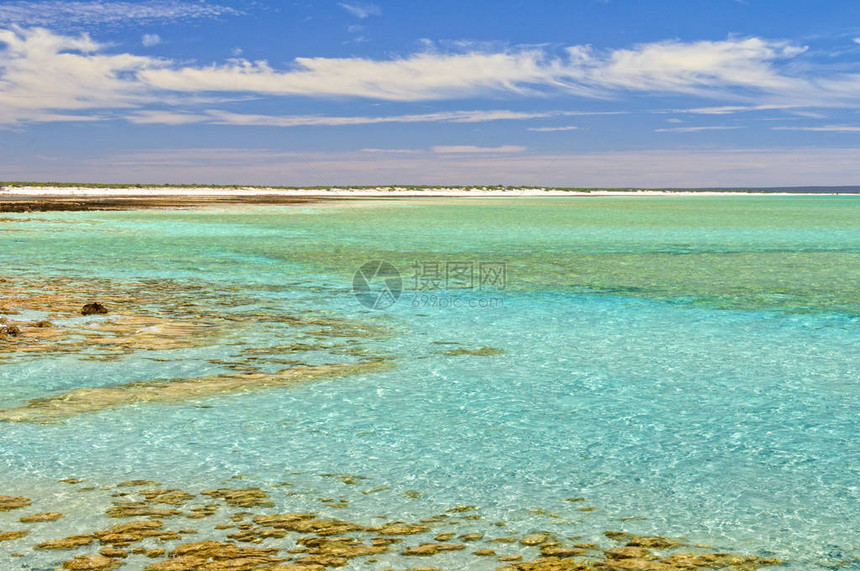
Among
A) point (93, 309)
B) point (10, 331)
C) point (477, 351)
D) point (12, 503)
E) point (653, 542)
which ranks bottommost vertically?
point (653, 542)

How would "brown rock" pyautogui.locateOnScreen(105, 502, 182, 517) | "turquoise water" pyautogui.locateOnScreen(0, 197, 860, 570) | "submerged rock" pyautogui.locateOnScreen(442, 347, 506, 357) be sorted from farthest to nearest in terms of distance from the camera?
"submerged rock" pyautogui.locateOnScreen(442, 347, 506, 357)
"turquoise water" pyautogui.locateOnScreen(0, 197, 860, 570)
"brown rock" pyautogui.locateOnScreen(105, 502, 182, 517)

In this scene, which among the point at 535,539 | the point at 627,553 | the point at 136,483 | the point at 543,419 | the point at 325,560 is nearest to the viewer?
the point at 325,560

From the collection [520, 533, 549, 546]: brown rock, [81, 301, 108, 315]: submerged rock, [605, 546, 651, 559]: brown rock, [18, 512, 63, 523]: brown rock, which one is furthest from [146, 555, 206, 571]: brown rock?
[81, 301, 108, 315]: submerged rock

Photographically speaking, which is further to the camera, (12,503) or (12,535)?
(12,503)

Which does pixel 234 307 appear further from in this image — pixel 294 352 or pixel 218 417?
pixel 218 417

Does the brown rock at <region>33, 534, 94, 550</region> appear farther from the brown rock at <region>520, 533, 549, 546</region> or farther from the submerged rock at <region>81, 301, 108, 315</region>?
the submerged rock at <region>81, 301, 108, 315</region>

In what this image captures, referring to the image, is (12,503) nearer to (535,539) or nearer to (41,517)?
(41,517)

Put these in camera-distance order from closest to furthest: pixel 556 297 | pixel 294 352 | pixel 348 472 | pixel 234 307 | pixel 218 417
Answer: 1. pixel 348 472
2. pixel 218 417
3. pixel 294 352
4. pixel 234 307
5. pixel 556 297

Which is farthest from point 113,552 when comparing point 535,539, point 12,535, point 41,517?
point 535,539

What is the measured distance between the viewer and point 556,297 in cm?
1806

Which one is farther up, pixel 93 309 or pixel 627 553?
pixel 93 309

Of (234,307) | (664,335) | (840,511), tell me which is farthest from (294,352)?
(840,511)

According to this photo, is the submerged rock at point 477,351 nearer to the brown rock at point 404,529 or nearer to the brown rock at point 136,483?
the brown rock at point 136,483

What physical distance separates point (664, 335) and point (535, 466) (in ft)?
22.9
